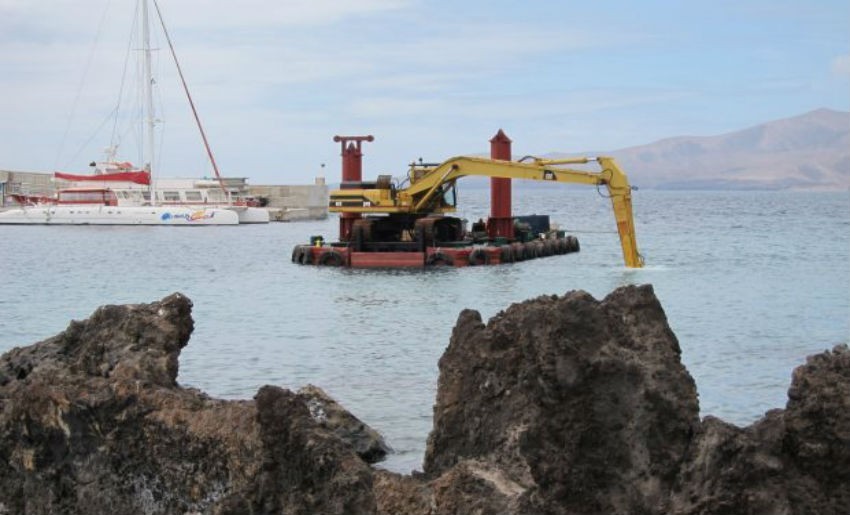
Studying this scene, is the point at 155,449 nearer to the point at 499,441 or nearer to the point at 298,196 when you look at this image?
the point at 499,441

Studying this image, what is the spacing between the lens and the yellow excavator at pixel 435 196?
1586 inches

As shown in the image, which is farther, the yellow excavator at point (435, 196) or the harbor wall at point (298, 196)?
the harbor wall at point (298, 196)

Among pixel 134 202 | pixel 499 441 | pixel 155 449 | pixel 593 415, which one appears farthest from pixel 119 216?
pixel 593 415

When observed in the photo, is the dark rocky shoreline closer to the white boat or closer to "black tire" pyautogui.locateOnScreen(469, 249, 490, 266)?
"black tire" pyautogui.locateOnScreen(469, 249, 490, 266)

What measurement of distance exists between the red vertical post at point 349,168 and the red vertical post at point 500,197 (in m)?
4.56

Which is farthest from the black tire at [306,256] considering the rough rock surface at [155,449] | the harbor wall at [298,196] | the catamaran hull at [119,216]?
the harbor wall at [298,196]

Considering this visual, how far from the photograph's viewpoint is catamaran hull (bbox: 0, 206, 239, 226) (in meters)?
85.3

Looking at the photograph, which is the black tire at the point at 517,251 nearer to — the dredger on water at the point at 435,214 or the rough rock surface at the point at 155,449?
the dredger on water at the point at 435,214

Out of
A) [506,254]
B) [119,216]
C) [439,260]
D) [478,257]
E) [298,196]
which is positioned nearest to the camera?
[478,257]

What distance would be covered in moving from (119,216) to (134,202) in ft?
14.0

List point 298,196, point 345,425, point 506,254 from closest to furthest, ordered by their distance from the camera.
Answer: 1. point 345,425
2. point 506,254
3. point 298,196

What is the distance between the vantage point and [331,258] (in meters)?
42.9

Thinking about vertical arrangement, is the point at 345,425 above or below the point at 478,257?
below

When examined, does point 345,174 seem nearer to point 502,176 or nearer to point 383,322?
point 502,176
